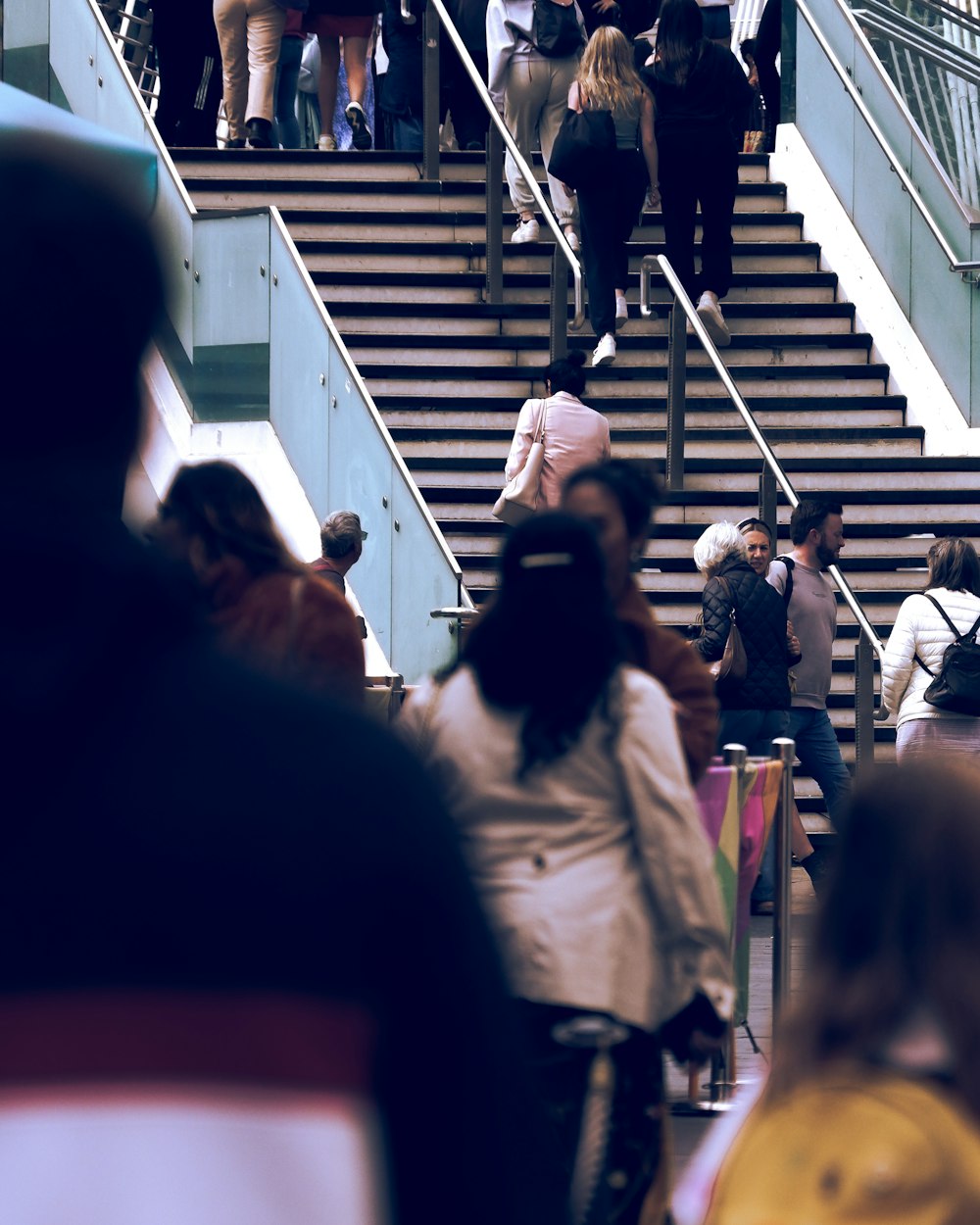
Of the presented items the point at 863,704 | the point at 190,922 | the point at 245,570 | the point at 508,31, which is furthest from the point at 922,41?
the point at 190,922

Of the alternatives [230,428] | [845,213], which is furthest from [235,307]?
[845,213]

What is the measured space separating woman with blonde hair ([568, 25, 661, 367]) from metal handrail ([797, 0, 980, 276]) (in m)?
2.45

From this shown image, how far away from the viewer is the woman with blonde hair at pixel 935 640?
962cm

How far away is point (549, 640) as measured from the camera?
398cm

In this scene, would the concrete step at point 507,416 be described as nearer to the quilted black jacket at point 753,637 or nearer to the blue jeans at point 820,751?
the blue jeans at point 820,751

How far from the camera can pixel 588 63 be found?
523 inches

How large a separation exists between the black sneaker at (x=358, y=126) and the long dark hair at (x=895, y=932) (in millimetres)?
14619

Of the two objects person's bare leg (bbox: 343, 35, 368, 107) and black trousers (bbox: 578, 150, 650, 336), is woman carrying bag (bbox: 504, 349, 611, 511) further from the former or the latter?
person's bare leg (bbox: 343, 35, 368, 107)

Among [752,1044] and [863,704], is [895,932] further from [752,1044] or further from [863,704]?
[863,704]

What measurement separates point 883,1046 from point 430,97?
1419 centimetres

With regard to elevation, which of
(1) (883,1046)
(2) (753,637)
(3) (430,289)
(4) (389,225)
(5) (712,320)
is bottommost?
(1) (883,1046)

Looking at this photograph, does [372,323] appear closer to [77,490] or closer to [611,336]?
[611,336]

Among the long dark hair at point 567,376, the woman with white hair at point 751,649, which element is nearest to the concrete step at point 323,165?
the long dark hair at point 567,376

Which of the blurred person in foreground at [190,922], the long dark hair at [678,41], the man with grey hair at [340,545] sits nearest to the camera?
the blurred person in foreground at [190,922]
